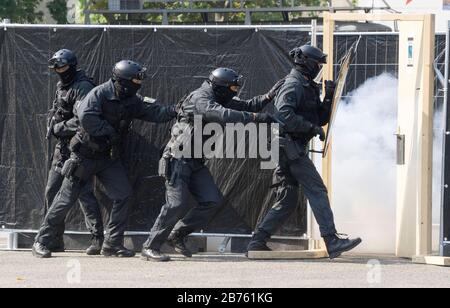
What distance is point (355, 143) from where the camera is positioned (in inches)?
471

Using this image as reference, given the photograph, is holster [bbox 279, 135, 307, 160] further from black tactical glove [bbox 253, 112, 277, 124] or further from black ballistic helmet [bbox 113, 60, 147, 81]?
black ballistic helmet [bbox 113, 60, 147, 81]

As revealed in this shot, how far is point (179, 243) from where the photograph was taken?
11.1 metres

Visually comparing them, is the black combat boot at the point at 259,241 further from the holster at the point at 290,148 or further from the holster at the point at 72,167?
the holster at the point at 72,167

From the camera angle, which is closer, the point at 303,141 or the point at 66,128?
the point at 303,141

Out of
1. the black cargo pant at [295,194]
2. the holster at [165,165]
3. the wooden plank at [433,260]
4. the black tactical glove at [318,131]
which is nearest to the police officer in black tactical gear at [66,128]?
the holster at [165,165]

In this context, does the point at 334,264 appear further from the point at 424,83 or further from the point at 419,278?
the point at 424,83

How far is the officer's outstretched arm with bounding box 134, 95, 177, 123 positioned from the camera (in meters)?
11.1

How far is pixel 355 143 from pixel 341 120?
0.28m

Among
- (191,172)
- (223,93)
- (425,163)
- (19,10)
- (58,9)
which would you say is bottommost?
(191,172)

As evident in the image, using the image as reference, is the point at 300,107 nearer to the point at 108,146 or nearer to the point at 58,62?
the point at 108,146

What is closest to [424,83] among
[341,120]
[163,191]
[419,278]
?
[341,120]

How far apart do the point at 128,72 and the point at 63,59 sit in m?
0.72

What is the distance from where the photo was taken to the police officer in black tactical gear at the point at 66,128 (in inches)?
440

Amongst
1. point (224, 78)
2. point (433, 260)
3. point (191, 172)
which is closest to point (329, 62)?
point (224, 78)
